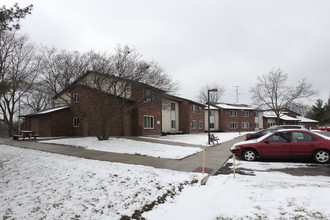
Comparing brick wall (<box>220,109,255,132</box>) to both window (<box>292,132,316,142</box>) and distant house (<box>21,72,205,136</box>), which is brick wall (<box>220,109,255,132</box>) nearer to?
distant house (<box>21,72,205,136</box>)

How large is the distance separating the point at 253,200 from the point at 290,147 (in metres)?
5.76

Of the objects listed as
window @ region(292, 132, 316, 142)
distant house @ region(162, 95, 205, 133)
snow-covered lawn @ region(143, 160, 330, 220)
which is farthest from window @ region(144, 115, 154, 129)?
snow-covered lawn @ region(143, 160, 330, 220)

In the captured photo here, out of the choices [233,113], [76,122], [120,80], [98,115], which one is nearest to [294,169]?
[120,80]

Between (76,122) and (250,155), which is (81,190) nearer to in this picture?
(250,155)

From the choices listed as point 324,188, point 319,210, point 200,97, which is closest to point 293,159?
point 324,188

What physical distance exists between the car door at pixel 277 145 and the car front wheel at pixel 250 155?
325 millimetres

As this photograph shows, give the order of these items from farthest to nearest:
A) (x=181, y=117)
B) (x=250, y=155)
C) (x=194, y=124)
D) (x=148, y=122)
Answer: (x=194, y=124) → (x=181, y=117) → (x=148, y=122) → (x=250, y=155)

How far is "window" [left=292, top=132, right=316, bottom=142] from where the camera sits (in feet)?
30.3

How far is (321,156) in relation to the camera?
8.96 meters

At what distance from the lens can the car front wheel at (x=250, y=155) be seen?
991cm

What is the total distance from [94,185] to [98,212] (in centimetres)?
143

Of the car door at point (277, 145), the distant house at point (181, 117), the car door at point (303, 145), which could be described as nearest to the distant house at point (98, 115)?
the distant house at point (181, 117)

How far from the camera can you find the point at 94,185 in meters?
5.49

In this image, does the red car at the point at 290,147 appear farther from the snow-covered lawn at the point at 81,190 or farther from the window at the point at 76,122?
the window at the point at 76,122
